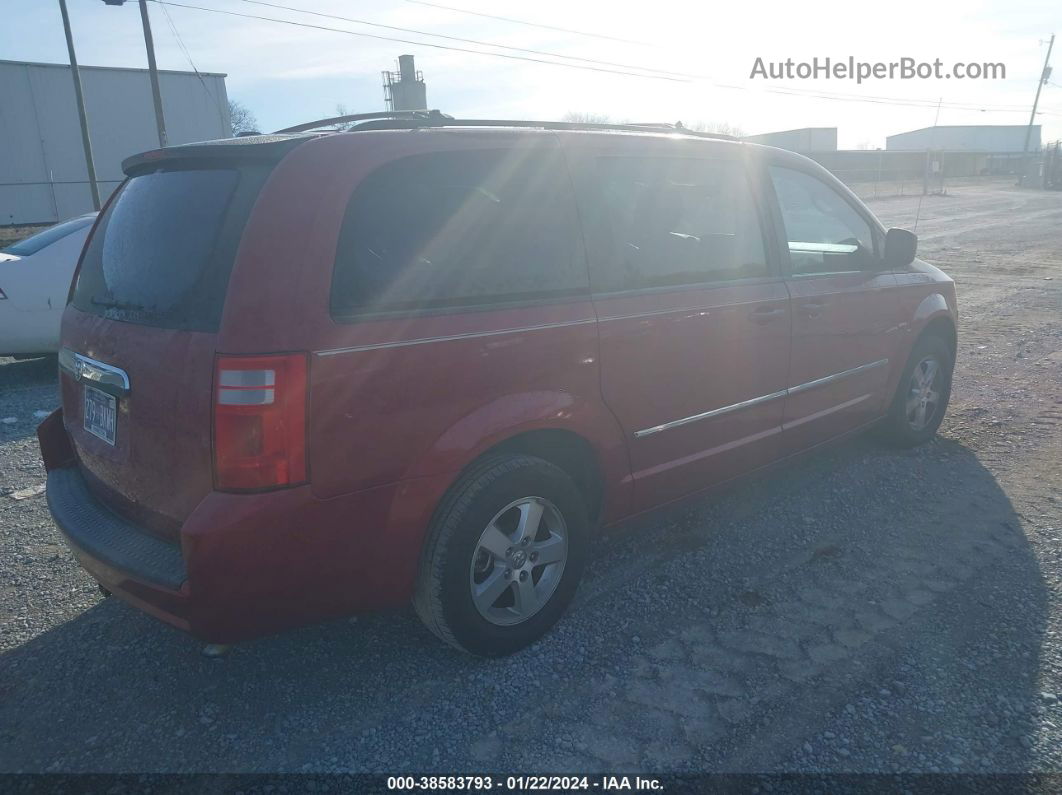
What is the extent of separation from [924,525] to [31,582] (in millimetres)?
4372

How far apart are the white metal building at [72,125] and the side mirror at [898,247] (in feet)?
92.8

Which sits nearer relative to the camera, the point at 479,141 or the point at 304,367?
the point at 304,367

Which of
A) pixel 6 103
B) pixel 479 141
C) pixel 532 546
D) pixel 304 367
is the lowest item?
pixel 532 546

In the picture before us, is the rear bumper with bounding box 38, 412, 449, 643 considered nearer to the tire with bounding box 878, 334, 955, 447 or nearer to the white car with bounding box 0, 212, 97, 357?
the tire with bounding box 878, 334, 955, 447

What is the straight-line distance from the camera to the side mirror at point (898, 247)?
4.74m

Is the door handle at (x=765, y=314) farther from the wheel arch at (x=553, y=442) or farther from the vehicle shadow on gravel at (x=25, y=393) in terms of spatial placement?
the vehicle shadow on gravel at (x=25, y=393)

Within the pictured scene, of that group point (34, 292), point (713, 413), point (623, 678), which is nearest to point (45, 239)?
point (34, 292)

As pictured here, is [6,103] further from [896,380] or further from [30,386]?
[896,380]

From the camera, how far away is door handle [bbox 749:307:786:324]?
12.7 feet

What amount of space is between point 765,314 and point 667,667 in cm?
177

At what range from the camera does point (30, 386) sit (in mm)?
7410

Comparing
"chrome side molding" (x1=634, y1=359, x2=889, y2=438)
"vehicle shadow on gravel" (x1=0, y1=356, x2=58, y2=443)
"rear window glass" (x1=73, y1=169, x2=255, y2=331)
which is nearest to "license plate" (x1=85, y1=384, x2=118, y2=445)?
"rear window glass" (x1=73, y1=169, x2=255, y2=331)

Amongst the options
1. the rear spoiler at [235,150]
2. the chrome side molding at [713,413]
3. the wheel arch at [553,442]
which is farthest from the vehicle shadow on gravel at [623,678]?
the rear spoiler at [235,150]

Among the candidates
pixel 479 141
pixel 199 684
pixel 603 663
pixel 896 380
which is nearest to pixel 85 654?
pixel 199 684
